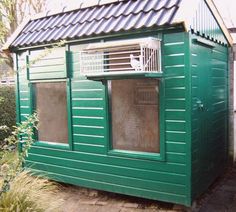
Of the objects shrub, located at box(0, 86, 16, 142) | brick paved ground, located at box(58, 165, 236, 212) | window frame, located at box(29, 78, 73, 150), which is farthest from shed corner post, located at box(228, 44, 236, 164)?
shrub, located at box(0, 86, 16, 142)

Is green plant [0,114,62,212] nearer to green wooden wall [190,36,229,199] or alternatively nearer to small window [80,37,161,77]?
small window [80,37,161,77]

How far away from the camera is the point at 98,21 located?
4.67 meters

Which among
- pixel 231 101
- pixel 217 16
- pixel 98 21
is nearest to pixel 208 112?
pixel 231 101

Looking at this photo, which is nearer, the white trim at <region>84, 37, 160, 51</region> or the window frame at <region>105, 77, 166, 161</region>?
the white trim at <region>84, 37, 160, 51</region>

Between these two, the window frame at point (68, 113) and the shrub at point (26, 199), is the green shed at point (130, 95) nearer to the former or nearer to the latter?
the window frame at point (68, 113)

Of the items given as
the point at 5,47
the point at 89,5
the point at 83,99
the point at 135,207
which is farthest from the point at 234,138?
the point at 5,47

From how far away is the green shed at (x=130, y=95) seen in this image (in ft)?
13.3

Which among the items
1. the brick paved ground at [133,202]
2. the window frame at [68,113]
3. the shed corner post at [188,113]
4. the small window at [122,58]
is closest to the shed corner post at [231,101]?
the brick paved ground at [133,202]

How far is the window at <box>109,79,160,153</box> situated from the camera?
4309 millimetres

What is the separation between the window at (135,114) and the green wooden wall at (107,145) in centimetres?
13

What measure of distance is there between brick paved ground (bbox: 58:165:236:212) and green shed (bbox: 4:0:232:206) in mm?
200

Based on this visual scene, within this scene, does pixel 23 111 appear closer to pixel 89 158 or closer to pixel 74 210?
pixel 89 158

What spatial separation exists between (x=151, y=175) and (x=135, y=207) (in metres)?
0.55

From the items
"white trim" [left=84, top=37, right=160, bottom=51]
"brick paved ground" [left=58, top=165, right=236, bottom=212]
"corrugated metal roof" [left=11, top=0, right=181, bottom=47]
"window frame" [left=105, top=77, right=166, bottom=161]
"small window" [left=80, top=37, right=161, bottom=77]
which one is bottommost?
"brick paved ground" [left=58, top=165, right=236, bottom=212]
